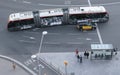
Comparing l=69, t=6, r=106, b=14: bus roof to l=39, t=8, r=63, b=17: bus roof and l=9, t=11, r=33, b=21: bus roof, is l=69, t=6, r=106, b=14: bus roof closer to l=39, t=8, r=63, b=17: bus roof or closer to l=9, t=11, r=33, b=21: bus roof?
l=39, t=8, r=63, b=17: bus roof

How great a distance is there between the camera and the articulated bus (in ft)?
216

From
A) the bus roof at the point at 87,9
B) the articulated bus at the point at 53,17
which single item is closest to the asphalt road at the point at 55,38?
the articulated bus at the point at 53,17

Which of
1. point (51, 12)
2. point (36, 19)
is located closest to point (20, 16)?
point (36, 19)

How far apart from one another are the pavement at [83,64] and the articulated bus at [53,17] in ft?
28.7

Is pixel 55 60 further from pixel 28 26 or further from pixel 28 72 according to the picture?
pixel 28 26

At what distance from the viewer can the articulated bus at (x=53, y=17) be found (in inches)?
2596

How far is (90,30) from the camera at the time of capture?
2576 inches

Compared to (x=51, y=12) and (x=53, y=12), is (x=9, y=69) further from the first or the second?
(x=53, y=12)

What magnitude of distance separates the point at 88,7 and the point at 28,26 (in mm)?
12601

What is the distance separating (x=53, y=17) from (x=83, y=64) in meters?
13.1

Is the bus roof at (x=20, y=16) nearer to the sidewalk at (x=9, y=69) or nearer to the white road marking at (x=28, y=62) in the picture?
the white road marking at (x=28, y=62)

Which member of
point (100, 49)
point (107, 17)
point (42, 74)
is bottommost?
point (42, 74)

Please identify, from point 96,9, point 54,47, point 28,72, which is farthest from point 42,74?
point 96,9

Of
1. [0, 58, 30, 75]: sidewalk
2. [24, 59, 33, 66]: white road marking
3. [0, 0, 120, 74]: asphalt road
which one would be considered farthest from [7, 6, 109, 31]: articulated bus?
[0, 58, 30, 75]: sidewalk
